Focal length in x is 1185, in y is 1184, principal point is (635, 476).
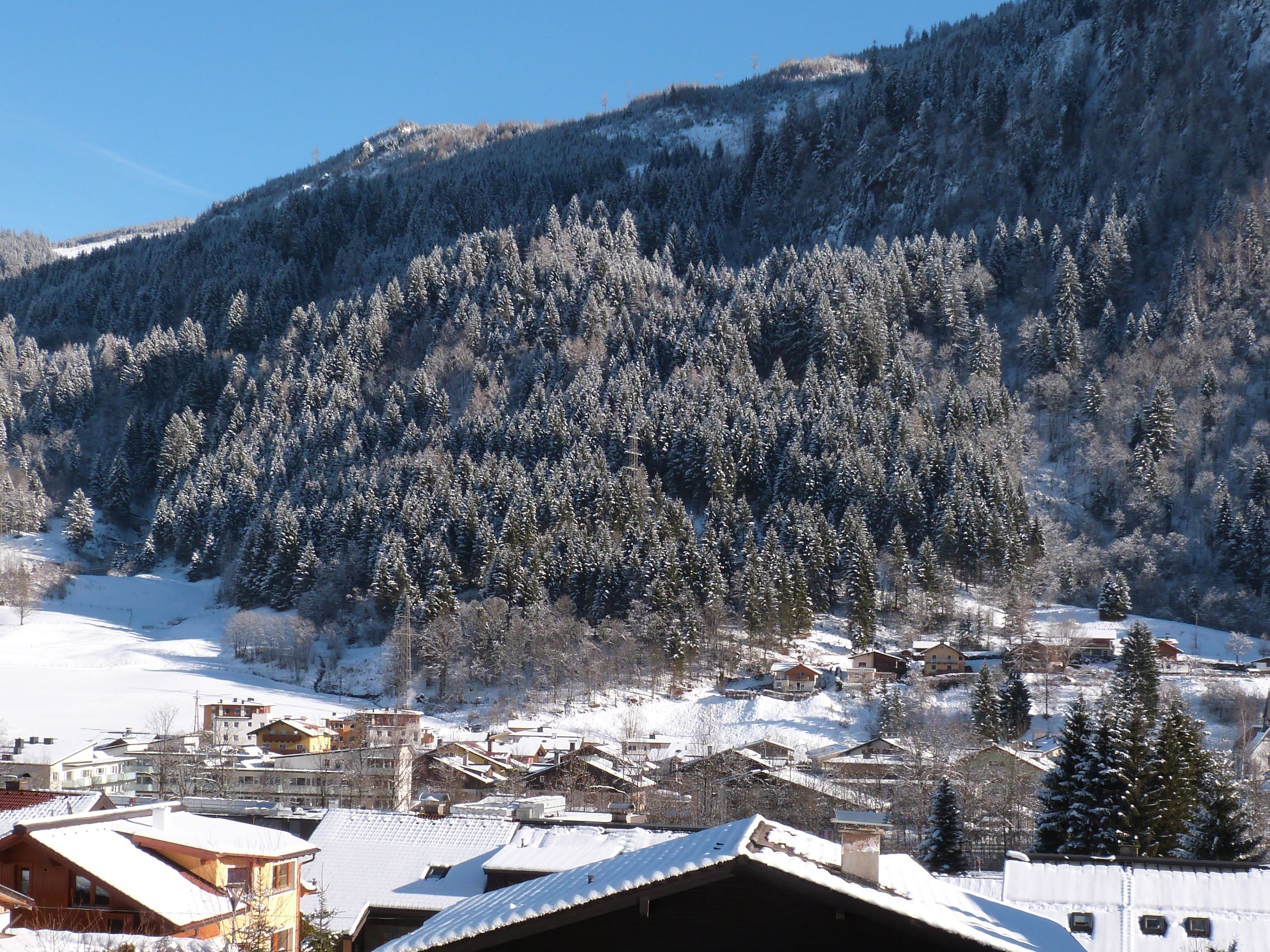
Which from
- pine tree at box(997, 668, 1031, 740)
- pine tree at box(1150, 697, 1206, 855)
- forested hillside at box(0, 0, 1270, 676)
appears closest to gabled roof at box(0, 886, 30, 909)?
pine tree at box(1150, 697, 1206, 855)

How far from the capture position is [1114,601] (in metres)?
95.3

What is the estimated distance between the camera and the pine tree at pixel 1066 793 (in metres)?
35.5

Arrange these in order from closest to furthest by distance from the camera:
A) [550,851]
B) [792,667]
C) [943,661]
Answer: [550,851]
[792,667]
[943,661]

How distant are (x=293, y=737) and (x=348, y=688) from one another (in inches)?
822

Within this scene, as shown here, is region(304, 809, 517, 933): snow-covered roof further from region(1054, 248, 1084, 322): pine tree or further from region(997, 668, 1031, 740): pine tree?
region(1054, 248, 1084, 322): pine tree

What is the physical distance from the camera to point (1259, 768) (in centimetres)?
5903

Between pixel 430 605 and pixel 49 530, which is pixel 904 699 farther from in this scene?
pixel 49 530

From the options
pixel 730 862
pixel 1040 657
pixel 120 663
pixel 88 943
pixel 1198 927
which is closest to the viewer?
pixel 730 862

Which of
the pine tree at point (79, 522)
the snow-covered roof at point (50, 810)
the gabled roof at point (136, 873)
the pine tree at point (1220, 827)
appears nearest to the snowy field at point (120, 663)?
the pine tree at point (79, 522)

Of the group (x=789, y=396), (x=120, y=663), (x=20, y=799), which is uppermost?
(x=789, y=396)

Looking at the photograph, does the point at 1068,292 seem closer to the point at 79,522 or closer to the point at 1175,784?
the point at 1175,784

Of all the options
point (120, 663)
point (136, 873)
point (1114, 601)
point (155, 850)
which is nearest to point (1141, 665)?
point (1114, 601)

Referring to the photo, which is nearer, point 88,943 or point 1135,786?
point 88,943

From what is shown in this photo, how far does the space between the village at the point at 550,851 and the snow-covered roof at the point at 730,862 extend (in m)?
0.04
